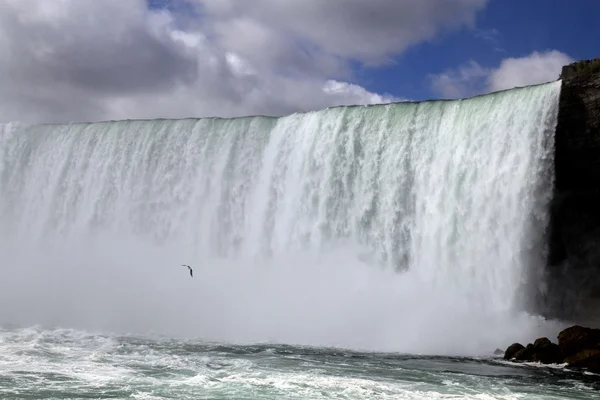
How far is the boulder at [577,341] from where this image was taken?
16375mm

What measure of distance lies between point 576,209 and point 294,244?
9.29m

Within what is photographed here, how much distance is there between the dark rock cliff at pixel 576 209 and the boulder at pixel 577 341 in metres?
4.91

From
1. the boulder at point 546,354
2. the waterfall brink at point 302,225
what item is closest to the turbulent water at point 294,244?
the waterfall brink at point 302,225

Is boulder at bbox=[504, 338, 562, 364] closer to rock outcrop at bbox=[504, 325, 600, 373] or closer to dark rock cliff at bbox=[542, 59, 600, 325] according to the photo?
rock outcrop at bbox=[504, 325, 600, 373]

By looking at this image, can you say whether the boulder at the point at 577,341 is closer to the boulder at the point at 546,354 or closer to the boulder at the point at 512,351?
the boulder at the point at 546,354

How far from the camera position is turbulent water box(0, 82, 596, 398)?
672 inches

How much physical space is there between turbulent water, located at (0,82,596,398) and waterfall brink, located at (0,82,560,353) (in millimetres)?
62

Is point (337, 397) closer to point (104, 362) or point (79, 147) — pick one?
point (104, 362)

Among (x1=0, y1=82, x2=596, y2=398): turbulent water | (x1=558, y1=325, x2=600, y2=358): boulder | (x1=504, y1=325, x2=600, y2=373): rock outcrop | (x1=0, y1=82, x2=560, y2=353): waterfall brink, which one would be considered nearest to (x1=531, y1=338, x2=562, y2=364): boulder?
(x1=504, y1=325, x2=600, y2=373): rock outcrop

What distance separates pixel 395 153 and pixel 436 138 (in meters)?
1.51

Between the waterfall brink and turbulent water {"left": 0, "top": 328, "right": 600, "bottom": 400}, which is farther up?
the waterfall brink

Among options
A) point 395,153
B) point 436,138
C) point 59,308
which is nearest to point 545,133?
point 436,138

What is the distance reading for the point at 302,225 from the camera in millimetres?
24828

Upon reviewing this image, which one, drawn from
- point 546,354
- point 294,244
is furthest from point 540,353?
point 294,244
